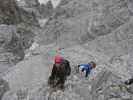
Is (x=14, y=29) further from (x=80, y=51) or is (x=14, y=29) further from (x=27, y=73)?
(x=27, y=73)

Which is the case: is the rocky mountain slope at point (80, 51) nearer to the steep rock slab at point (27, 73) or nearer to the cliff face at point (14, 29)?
the steep rock slab at point (27, 73)

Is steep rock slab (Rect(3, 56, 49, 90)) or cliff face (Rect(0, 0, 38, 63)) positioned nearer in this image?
steep rock slab (Rect(3, 56, 49, 90))

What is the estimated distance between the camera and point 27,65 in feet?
71.6

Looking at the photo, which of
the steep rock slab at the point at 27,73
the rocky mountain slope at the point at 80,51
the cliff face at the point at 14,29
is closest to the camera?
the rocky mountain slope at the point at 80,51

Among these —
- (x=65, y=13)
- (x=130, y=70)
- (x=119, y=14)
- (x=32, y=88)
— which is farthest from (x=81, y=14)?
(x=32, y=88)

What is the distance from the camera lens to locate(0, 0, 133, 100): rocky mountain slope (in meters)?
13.1

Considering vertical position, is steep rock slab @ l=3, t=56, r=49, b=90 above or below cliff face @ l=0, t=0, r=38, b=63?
below

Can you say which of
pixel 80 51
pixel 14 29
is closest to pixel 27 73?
pixel 80 51

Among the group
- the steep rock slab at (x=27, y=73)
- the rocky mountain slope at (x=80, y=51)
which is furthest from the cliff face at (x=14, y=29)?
the steep rock slab at (x=27, y=73)

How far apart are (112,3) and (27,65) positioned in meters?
14.3

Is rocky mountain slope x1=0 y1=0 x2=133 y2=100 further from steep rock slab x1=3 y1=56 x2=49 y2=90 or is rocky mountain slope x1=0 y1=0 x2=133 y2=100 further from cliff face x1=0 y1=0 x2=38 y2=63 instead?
cliff face x1=0 y1=0 x2=38 y2=63

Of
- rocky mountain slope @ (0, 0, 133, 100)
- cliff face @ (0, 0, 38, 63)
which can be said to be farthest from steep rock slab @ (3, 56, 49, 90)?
cliff face @ (0, 0, 38, 63)

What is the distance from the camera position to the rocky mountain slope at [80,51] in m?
13.1

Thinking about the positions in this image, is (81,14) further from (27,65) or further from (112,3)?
(27,65)
